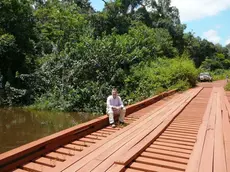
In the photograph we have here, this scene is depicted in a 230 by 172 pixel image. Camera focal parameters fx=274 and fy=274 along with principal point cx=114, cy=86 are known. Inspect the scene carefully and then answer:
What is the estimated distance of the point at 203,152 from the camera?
4.50 meters

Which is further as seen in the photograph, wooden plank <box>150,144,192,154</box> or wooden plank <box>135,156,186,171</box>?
wooden plank <box>150,144,192,154</box>

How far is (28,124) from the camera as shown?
10.8 m

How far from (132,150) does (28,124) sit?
7233mm

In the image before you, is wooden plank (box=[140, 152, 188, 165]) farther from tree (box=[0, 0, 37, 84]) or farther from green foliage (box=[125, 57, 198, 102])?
tree (box=[0, 0, 37, 84])

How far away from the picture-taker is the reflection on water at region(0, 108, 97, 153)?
8633mm

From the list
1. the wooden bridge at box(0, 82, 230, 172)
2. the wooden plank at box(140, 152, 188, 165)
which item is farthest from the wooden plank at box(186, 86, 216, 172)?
the wooden plank at box(140, 152, 188, 165)

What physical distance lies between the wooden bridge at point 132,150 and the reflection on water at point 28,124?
3112 millimetres

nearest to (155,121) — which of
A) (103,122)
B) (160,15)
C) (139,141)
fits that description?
(103,122)

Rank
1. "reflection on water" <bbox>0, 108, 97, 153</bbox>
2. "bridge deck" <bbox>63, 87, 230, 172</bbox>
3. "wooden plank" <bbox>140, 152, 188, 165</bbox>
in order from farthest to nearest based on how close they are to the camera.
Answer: "reflection on water" <bbox>0, 108, 97, 153</bbox>
"wooden plank" <bbox>140, 152, 188, 165</bbox>
"bridge deck" <bbox>63, 87, 230, 172</bbox>

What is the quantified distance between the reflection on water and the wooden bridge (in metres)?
3.11

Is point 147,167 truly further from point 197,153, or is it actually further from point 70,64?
point 70,64

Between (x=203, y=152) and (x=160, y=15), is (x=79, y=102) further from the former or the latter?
(x=160, y=15)

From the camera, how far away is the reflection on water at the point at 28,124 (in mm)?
8633

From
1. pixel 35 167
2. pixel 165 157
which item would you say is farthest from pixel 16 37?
pixel 165 157
